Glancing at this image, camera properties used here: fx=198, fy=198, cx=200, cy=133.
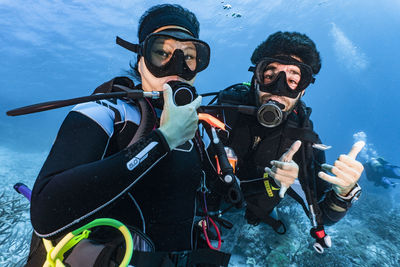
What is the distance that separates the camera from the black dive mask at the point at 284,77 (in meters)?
3.25

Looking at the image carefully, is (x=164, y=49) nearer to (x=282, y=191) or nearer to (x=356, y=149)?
(x=282, y=191)

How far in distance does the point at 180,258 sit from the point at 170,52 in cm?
216

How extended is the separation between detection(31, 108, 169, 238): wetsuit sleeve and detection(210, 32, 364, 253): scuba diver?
2058mm

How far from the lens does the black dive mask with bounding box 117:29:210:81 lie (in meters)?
2.10

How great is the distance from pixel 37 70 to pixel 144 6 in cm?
3456

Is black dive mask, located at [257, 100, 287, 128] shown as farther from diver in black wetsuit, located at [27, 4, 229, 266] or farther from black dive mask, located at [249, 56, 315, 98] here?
diver in black wetsuit, located at [27, 4, 229, 266]

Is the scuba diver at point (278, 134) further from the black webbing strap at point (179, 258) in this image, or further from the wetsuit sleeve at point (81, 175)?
the wetsuit sleeve at point (81, 175)

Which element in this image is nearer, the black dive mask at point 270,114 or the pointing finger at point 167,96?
the pointing finger at point 167,96

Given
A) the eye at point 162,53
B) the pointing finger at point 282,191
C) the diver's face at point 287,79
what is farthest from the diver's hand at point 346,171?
the eye at point 162,53

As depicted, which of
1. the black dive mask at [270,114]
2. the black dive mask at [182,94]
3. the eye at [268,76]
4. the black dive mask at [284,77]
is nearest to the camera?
the black dive mask at [182,94]

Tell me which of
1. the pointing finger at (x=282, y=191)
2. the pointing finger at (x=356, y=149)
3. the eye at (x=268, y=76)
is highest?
the eye at (x=268, y=76)

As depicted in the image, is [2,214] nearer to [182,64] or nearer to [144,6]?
[182,64]

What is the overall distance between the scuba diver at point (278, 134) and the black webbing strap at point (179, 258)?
1314mm

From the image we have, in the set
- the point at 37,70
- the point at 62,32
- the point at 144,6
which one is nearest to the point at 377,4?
the point at 144,6
